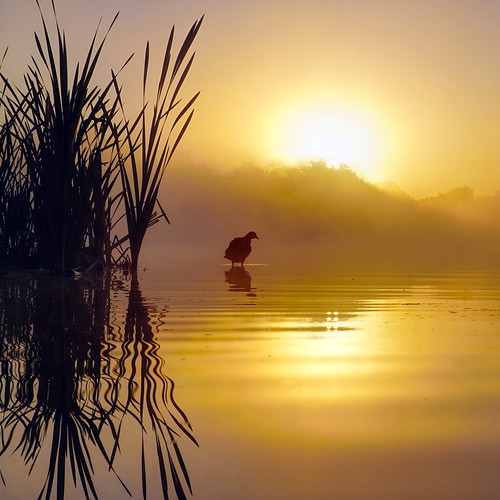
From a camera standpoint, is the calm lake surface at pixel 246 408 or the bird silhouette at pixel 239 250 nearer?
the calm lake surface at pixel 246 408

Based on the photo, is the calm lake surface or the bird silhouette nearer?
the calm lake surface

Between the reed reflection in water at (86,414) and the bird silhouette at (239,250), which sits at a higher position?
the bird silhouette at (239,250)

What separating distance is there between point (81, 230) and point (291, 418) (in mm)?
3485

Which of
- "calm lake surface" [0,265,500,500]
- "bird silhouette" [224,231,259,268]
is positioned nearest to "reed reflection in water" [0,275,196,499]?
"calm lake surface" [0,265,500,500]

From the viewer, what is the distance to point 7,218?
5184mm

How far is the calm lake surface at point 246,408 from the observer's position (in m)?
1.14

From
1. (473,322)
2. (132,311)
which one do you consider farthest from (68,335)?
(473,322)

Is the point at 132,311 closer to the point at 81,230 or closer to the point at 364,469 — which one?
the point at 81,230

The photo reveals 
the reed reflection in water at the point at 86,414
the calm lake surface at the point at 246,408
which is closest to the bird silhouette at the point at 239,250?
the calm lake surface at the point at 246,408

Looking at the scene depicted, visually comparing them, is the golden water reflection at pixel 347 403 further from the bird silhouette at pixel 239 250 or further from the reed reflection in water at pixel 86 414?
the bird silhouette at pixel 239 250

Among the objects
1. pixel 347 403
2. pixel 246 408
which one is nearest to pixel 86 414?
pixel 246 408

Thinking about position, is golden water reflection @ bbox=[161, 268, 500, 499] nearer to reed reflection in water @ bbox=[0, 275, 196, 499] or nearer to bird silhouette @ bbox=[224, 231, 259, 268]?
reed reflection in water @ bbox=[0, 275, 196, 499]

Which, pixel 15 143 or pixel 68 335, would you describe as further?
pixel 15 143

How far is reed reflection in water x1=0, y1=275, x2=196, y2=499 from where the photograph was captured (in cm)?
114
